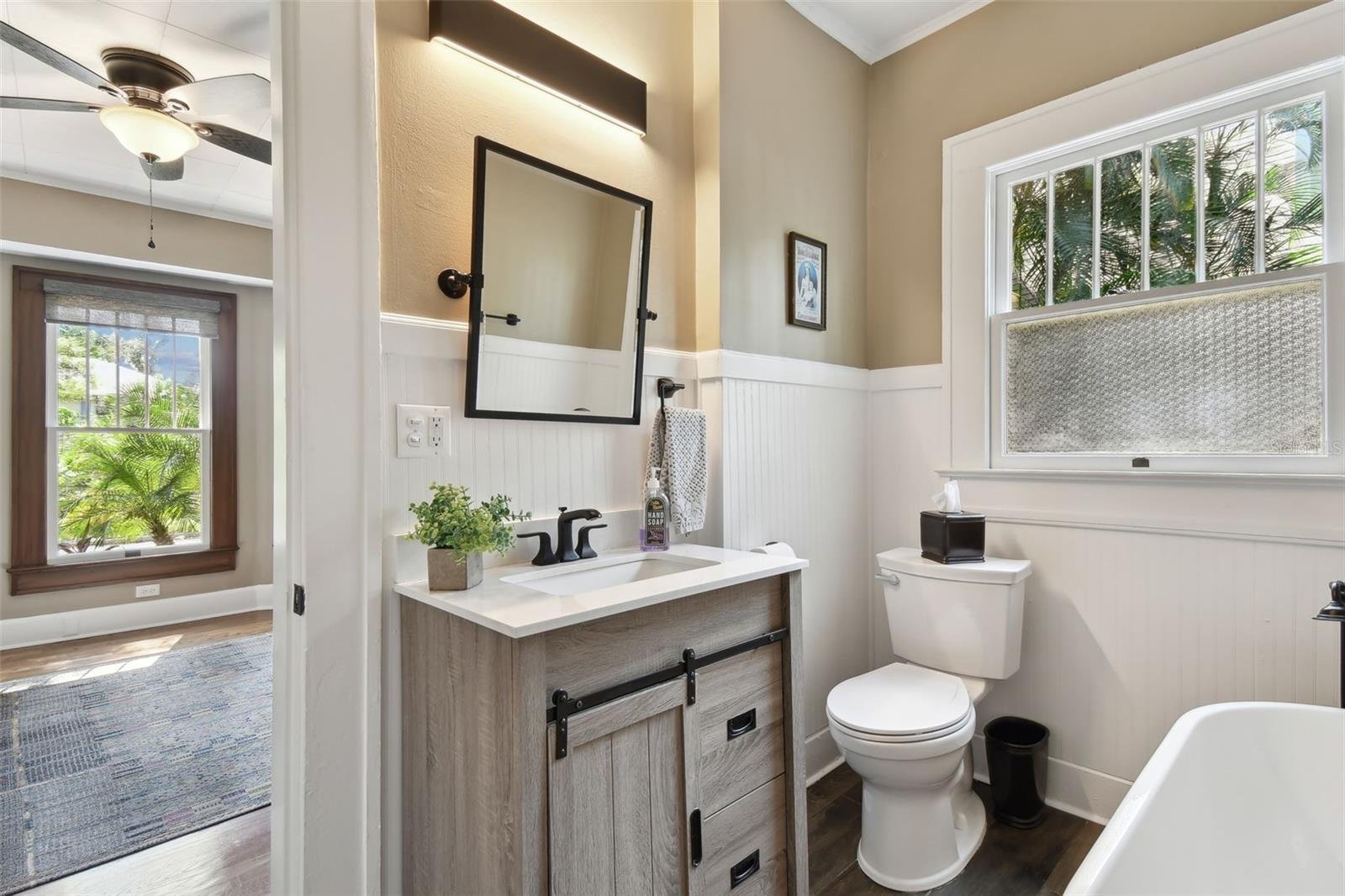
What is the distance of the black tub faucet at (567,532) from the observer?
1.67 meters

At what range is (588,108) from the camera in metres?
1.83

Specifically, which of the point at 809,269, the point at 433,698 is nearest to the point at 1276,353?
the point at 809,269

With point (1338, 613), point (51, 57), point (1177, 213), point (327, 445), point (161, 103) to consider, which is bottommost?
point (1338, 613)

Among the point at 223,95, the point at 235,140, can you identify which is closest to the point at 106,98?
the point at 235,140

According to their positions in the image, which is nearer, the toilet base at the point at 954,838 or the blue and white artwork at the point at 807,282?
the toilet base at the point at 954,838

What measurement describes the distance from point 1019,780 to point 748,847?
1.05m

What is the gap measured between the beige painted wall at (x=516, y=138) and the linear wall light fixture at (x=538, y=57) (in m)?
0.04

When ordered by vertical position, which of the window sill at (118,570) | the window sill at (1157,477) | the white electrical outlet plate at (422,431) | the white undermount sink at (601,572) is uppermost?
the white electrical outlet plate at (422,431)

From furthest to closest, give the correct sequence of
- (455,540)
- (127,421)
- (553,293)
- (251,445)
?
(251,445) < (127,421) < (553,293) < (455,540)

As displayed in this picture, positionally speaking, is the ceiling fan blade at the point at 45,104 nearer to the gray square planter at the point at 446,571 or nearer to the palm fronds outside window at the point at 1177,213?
the gray square planter at the point at 446,571

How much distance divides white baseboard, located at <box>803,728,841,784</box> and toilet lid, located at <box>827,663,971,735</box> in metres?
0.41

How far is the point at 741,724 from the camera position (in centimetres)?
152

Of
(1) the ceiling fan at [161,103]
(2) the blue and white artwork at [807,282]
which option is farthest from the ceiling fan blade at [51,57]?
(2) the blue and white artwork at [807,282]

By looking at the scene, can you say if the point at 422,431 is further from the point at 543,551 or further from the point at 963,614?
the point at 963,614
